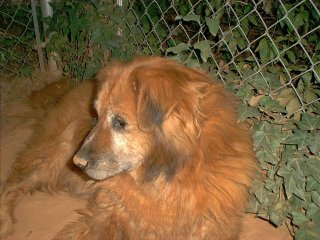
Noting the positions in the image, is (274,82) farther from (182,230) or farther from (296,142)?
(182,230)

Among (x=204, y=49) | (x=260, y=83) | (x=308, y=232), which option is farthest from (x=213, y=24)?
(x=308, y=232)

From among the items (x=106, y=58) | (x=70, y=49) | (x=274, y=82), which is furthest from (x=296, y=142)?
(x=70, y=49)

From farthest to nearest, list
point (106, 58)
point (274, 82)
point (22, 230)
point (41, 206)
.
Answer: point (106, 58), point (41, 206), point (22, 230), point (274, 82)

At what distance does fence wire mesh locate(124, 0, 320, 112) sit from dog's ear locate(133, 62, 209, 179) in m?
0.74

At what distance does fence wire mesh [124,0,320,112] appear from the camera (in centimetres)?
275

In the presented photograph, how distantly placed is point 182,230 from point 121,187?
1.69ft

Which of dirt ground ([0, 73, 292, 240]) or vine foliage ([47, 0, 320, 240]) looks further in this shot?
dirt ground ([0, 73, 292, 240])

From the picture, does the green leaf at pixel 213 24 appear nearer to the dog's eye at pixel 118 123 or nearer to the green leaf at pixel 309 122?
the green leaf at pixel 309 122

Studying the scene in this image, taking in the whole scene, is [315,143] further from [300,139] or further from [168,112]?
[168,112]

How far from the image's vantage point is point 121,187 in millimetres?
2691

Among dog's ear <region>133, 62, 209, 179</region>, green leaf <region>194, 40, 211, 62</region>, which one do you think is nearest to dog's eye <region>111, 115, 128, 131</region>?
dog's ear <region>133, 62, 209, 179</region>

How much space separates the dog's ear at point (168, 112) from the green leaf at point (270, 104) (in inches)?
23.4

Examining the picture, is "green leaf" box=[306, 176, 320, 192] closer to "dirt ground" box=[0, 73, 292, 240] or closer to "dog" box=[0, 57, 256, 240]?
"dog" box=[0, 57, 256, 240]

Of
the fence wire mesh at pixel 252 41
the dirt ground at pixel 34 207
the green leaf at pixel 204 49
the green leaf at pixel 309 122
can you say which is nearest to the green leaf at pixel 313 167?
the green leaf at pixel 309 122
